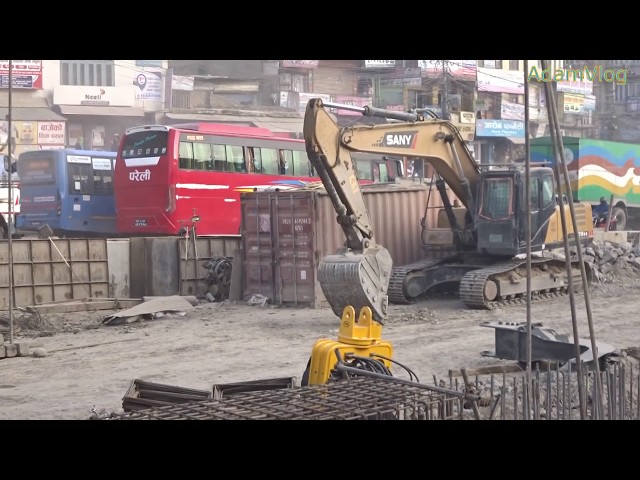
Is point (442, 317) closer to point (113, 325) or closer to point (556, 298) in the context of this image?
point (556, 298)

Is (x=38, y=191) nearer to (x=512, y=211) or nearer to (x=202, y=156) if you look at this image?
(x=202, y=156)

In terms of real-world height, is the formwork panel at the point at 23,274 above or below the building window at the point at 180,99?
below

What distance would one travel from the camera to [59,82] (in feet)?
165

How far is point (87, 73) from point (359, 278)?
43117 mm

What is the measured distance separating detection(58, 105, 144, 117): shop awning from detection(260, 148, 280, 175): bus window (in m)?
26.5

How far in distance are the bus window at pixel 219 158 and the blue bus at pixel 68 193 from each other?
4043 millimetres

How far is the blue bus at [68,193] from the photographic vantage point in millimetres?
26516

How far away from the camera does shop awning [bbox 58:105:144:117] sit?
4962 centimetres

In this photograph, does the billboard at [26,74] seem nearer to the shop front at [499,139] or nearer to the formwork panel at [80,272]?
the shop front at [499,139]

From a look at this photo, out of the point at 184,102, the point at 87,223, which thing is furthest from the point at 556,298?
the point at 184,102

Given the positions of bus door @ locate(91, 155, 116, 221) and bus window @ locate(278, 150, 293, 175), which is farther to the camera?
bus door @ locate(91, 155, 116, 221)

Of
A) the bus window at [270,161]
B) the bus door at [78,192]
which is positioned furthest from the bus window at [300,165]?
the bus door at [78,192]

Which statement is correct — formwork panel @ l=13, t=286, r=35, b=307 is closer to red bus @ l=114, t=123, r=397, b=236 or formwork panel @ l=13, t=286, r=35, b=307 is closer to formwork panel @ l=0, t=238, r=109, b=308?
formwork panel @ l=0, t=238, r=109, b=308

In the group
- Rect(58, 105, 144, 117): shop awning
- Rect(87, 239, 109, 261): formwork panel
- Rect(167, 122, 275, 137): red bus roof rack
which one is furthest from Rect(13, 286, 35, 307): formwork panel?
Rect(58, 105, 144, 117): shop awning
